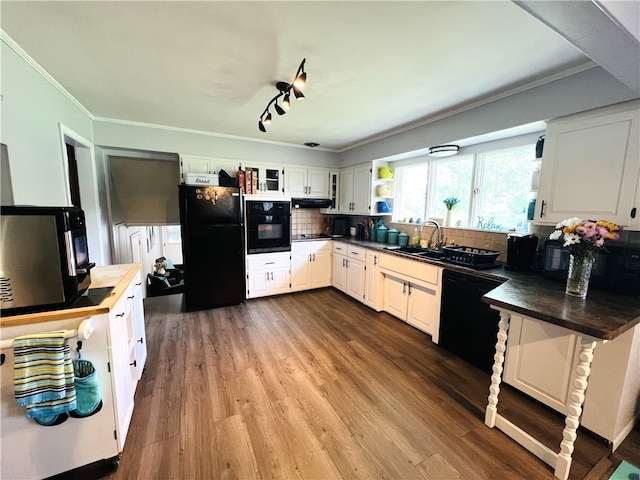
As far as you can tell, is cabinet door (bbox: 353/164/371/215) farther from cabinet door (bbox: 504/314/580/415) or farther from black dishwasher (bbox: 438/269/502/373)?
cabinet door (bbox: 504/314/580/415)

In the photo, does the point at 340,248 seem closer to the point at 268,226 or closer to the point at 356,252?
the point at 356,252

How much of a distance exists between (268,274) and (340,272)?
1.17 meters

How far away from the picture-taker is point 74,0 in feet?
4.21

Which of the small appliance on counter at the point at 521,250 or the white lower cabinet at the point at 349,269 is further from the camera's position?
the white lower cabinet at the point at 349,269

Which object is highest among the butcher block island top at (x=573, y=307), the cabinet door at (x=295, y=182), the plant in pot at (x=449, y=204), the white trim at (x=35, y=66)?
the white trim at (x=35, y=66)

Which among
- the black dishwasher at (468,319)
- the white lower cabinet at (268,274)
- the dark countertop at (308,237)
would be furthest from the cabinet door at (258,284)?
the black dishwasher at (468,319)

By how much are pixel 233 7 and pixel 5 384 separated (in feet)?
6.88

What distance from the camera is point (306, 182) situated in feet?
14.3

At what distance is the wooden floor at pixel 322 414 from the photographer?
4.68 feet

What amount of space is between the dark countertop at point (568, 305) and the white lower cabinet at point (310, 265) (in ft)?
8.79

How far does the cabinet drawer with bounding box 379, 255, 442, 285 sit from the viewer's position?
2.65 m

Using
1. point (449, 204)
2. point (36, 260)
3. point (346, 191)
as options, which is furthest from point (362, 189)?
point (36, 260)

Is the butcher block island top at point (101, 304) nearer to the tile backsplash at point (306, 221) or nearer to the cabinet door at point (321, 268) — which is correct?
the cabinet door at point (321, 268)

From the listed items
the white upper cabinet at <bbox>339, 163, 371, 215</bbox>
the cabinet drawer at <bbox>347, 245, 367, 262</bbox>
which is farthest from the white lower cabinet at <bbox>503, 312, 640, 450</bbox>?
the white upper cabinet at <bbox>339, 163, 371, 215</bbox>
